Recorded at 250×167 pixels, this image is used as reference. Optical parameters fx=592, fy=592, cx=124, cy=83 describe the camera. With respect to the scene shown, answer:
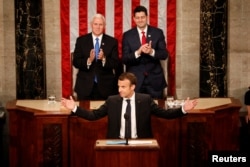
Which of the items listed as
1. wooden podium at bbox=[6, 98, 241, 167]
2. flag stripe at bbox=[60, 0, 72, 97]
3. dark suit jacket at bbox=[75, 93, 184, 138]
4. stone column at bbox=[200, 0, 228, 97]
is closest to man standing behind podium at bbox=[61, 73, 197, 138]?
dark suit jacket at bbox=[75, 93, 184, 138]

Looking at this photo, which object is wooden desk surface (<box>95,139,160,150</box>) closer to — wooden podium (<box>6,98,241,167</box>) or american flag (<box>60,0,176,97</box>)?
wooden podium (<box>6,98,241,167</box>)

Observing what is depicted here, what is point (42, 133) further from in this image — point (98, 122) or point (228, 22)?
point (228, 22)

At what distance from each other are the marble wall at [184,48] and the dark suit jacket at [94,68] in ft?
3.84

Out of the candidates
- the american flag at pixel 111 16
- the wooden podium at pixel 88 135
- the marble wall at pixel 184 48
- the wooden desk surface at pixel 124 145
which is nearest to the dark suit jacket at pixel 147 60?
the wooden podium at pixel 88 135

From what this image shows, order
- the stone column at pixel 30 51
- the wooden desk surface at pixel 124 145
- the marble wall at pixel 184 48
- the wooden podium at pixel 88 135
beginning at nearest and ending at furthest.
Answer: the wooden desk surface at pixel 124 145 < the wooden podium at pixel 88 135 < the stone column at pixel 30 51 < the marble wall at pixel 184 48

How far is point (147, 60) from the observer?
324 inches

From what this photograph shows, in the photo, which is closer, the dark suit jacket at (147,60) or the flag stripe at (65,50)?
the dark suit jacket at (147,60)

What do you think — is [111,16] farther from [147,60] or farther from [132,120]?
[132,120]

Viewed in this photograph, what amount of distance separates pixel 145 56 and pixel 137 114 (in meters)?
1.58

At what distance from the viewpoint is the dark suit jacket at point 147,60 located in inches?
323

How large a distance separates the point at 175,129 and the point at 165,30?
7.49ft

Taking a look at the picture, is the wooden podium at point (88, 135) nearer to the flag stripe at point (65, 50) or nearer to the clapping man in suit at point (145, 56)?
the clapping man in suit at point (145, 56)

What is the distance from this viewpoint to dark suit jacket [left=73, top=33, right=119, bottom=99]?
820 cm

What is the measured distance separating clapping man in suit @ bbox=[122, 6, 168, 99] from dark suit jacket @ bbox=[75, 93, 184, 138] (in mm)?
1337
